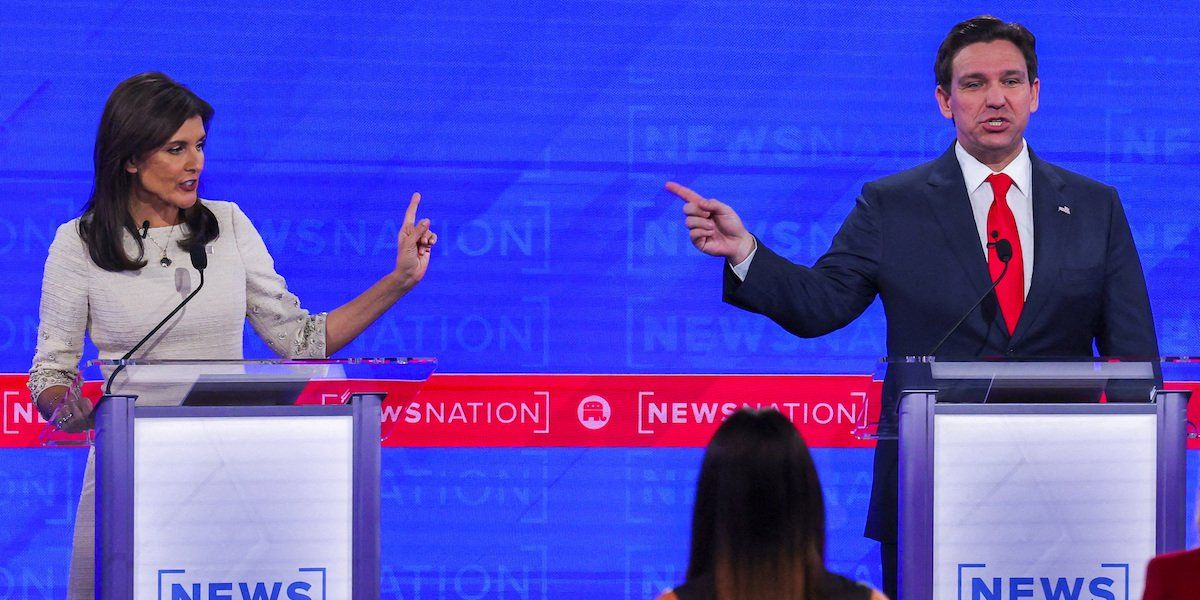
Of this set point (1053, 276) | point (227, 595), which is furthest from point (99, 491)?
point (1053, 276)

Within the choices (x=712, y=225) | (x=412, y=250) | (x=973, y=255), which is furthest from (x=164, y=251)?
(x=973, y=255)

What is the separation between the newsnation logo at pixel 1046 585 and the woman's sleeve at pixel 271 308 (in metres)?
1.50

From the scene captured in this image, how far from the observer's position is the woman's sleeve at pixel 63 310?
298cm

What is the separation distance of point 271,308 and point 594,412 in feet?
4.90

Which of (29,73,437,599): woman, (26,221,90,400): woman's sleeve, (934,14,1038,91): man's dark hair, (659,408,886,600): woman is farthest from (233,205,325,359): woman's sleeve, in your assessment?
(659,408,886,600): woman

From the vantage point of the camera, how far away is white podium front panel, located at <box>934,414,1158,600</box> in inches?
95.7

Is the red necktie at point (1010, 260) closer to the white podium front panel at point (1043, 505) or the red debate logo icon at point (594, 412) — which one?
the white podium front panel at point (1043, 505)

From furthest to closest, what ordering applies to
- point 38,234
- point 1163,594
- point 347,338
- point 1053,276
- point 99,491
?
point 38,234 < point 347,338 < point 1053,276 < point 99,491 < point 1163,594

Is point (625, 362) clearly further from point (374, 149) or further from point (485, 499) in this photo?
point (374, 149)

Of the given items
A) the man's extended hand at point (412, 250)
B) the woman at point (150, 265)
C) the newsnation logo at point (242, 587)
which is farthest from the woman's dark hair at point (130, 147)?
the newsnation logo at point (242, 587)

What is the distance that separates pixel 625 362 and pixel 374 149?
0.99 metres

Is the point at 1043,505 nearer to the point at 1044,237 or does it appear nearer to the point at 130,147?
the point at 1044,237

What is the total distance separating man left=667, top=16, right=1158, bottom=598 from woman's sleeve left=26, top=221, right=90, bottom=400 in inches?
47.5

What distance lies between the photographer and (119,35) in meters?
4.41
